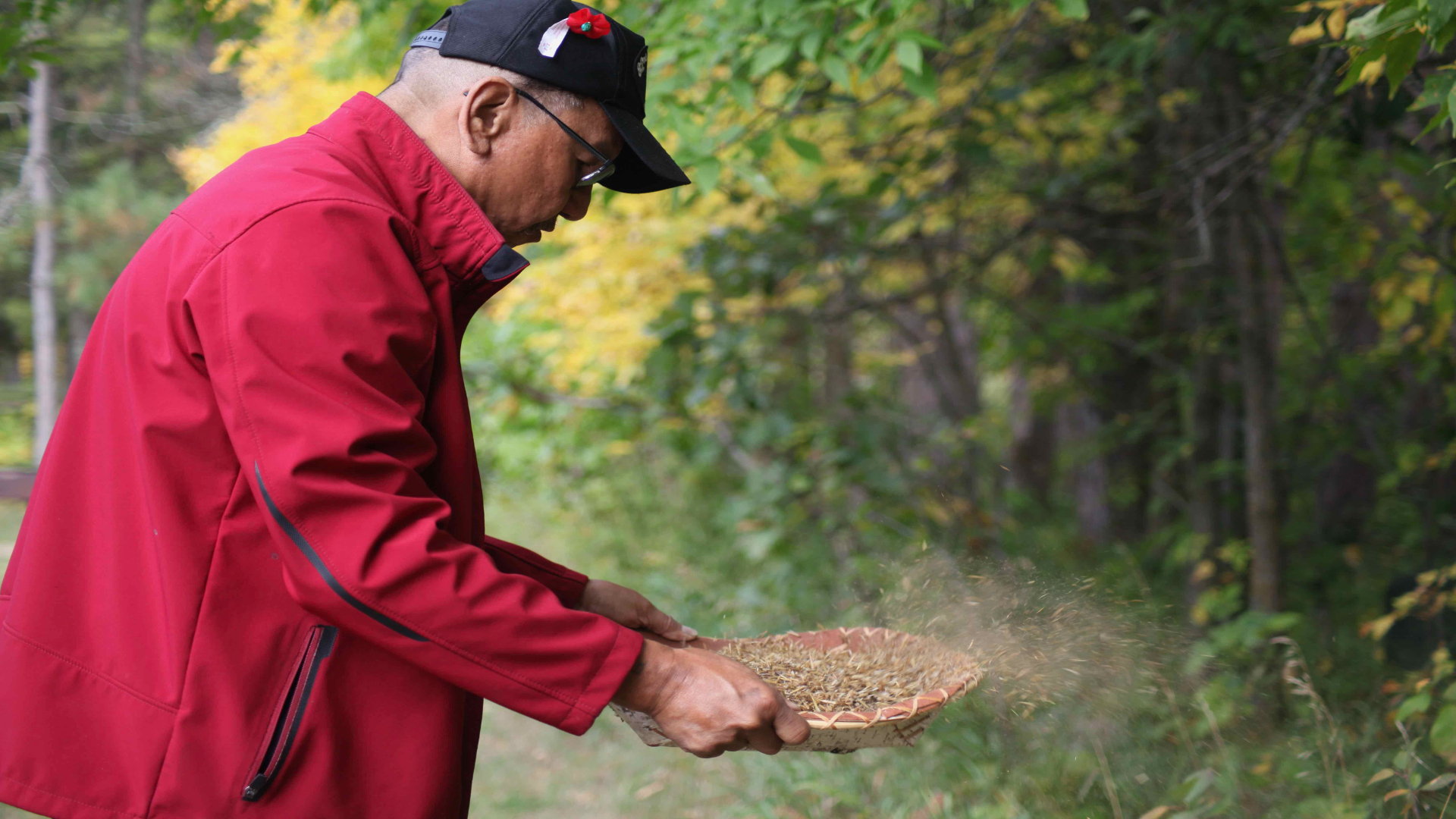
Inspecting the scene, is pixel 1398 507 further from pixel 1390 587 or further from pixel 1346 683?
pixel 1346 683

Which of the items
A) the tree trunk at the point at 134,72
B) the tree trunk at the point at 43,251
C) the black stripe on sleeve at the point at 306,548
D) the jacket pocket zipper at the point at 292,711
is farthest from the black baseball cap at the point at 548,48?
the tree trunk at the point at 134,72

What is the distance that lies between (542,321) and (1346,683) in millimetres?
4715

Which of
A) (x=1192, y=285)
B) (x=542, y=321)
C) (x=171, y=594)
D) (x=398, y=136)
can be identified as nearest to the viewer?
(x=171, y=594)

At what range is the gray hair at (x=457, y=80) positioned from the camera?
1.65m

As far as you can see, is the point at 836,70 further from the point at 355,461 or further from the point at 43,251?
the point at 43,251

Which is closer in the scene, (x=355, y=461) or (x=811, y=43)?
(x=355, y=461)

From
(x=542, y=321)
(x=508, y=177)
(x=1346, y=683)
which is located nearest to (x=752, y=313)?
(x=542, y=321)

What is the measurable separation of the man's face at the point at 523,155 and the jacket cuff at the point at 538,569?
64 cm

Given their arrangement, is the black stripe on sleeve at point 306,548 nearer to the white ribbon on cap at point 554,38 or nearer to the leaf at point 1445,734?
the white ribbon on cap at point 554,38

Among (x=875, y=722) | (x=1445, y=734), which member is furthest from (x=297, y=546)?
(x=1445, y=734)

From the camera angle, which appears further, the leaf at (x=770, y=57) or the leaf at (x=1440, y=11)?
the leaf at (x=770, y=57)

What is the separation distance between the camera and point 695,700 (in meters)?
1.51

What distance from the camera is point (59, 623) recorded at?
1.49 meters

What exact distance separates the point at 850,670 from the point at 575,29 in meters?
1.39
